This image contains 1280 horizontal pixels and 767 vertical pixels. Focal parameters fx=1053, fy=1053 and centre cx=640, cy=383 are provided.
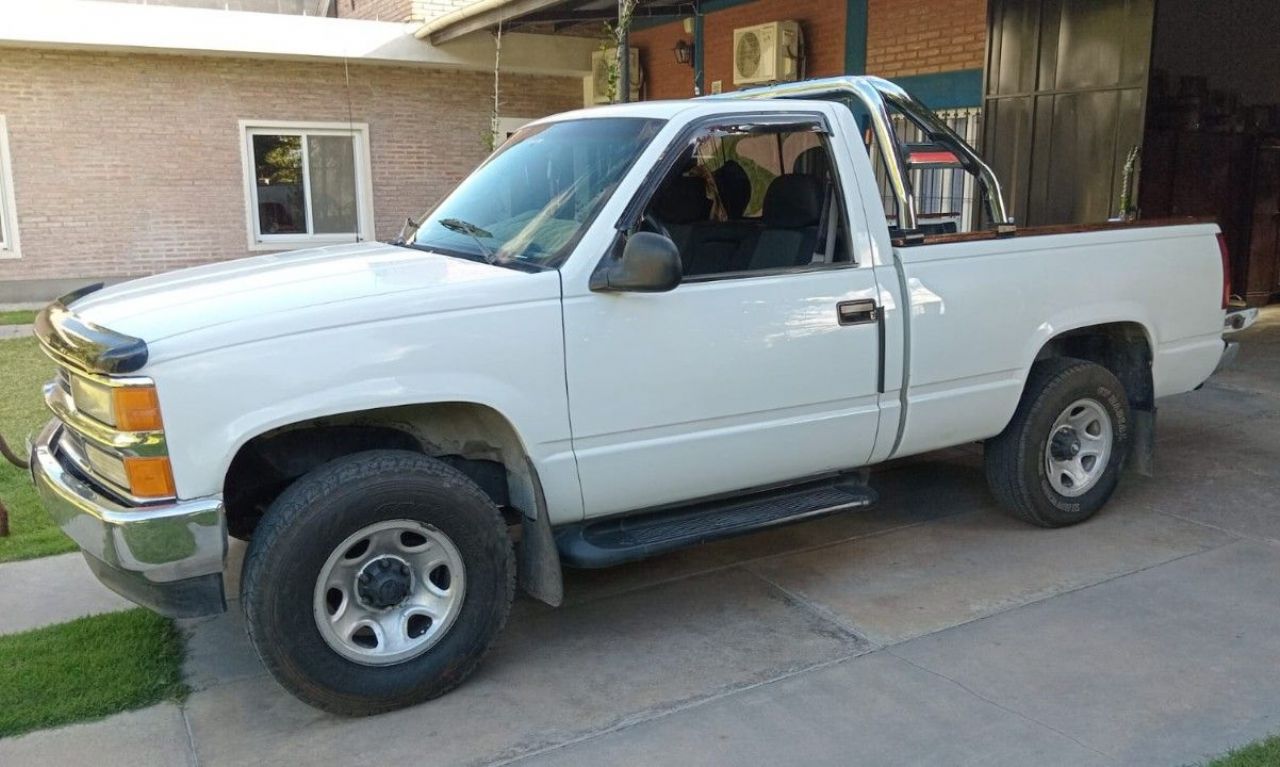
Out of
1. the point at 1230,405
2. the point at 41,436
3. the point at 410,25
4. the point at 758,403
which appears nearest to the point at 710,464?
the point at 758,403

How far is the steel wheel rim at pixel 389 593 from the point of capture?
3.70 meters

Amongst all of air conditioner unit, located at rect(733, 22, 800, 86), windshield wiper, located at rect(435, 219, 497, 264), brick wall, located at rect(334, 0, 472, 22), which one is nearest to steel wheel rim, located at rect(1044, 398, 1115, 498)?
windshield wiper, located at rect(435, 219, 497, 264)

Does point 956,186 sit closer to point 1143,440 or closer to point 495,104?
point 495,104

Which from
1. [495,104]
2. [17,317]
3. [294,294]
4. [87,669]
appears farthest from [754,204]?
Result: [17,317]

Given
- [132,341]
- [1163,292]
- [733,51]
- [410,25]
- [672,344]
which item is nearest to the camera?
[132,341]

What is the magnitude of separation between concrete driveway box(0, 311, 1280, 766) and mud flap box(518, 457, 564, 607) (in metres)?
0.36

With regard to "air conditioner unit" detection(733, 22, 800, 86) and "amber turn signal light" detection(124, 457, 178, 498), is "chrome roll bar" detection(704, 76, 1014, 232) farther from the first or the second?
"air conditioner unit" detection(733, 22, 800, 86)

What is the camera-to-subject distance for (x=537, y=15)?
15586 mm

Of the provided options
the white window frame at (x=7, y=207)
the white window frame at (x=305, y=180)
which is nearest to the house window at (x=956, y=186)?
the white window frame at (x=305, y=180)

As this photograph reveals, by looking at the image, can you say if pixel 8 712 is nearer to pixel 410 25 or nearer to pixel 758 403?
pixel 758 403

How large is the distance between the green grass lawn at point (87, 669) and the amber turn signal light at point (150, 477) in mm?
1022

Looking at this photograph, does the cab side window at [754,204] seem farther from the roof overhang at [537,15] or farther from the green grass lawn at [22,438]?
the roof overhang at [537,15]

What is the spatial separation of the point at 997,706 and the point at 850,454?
1325 mm

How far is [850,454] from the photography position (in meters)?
4.75
